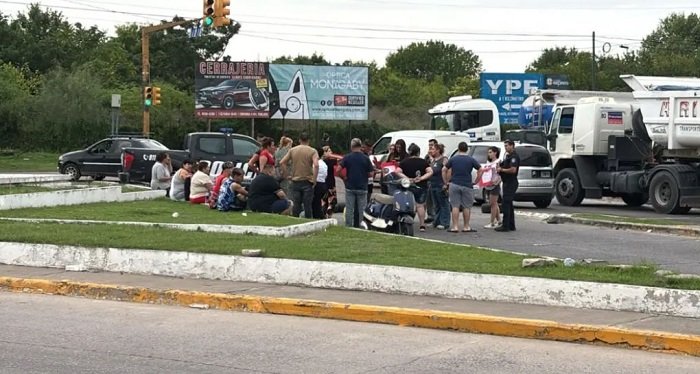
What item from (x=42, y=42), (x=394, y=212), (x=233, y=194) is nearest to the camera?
(x=394, y=212)

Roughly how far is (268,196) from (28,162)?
3147 centimetres

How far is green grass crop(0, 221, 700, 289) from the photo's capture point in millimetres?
10945

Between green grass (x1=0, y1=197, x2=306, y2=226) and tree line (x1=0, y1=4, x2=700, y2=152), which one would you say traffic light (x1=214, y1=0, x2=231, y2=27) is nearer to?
green grass (x1=0, y1=197, x2=306, y2=226)

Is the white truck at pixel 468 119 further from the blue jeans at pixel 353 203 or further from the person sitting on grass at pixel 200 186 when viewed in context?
the blue jeans at pixel 353 203

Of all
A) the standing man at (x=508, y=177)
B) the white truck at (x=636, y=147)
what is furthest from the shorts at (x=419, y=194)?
the white truck at (x=636, y=147)

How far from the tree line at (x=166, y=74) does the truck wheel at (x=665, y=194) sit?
100ft

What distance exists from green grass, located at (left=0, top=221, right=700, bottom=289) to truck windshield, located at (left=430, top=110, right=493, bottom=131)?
825 inches

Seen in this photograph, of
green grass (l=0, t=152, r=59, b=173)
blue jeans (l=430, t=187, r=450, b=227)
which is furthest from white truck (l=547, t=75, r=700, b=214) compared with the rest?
green grass (l=0, t=152, r=59, b=173)

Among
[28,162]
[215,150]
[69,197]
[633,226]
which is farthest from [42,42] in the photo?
[633,226]

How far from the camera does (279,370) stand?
7.58 m

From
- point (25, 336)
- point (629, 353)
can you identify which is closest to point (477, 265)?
point (629, 353)

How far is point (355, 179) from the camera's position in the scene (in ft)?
54.9

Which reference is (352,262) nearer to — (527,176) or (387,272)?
(387,272)

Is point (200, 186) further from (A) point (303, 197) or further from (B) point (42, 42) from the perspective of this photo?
(B) point (42, 42)
